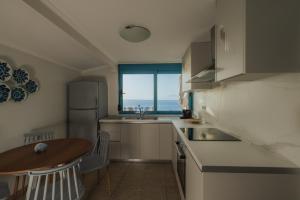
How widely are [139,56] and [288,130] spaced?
2.76 metres

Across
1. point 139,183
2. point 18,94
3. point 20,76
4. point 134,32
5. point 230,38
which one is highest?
point 134,32

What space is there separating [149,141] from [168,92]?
1269 millimetres

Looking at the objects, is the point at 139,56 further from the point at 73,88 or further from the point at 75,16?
the point at 75,16

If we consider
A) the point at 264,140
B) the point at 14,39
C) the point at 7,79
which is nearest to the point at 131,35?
the point at 14,39

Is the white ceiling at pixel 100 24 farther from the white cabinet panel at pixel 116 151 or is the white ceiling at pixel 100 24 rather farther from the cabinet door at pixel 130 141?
the white cabinet panel at pixel 116 151

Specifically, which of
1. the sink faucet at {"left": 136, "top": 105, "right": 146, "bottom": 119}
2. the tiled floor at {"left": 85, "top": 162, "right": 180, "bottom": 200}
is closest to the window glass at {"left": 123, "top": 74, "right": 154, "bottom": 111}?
the sink faucet at {"left": 136, "top": 105, "right": 146, "bottom": 119}

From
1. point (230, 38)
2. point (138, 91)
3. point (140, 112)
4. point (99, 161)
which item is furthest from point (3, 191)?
point (138, 91)

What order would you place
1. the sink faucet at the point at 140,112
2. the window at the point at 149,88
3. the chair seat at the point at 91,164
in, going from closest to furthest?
the chair seat at the point at 91,164
the sink faucet at the point at 140,112
the window at the point at 149,88

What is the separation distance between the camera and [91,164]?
2.21m

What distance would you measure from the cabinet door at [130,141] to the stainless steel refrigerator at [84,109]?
56 centimetres

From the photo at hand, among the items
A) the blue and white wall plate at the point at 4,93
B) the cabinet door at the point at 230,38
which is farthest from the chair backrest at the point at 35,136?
the cabinet door at the point at 230,38

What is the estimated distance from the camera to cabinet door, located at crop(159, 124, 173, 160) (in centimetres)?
329

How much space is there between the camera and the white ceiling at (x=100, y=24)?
160 cm

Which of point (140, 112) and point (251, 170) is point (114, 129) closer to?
point (140, 112)
